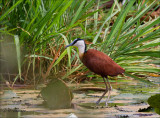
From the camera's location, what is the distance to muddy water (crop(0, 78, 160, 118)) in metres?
2.25

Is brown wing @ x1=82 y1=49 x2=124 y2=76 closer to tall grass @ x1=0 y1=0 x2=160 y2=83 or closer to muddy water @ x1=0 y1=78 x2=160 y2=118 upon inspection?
muddy water @ x1=0 y1=78 x2=160 y2=118

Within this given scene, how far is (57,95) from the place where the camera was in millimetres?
2562

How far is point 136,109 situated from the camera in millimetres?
2426

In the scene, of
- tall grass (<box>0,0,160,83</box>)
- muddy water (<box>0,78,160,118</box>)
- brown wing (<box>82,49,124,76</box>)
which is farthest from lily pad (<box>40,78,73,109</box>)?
tall grass (<box>0,0,160,83</box>)

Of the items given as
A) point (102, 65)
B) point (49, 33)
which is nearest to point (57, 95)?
point (102, 65)

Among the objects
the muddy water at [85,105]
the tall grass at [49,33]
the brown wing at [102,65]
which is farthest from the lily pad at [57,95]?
the tall grass at [49,33]

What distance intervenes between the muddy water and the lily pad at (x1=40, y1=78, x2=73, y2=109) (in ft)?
0.19

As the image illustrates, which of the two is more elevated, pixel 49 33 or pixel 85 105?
pixel 49 33

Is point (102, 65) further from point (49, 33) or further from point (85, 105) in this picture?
point (49, 33)

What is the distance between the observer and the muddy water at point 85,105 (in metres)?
2.25

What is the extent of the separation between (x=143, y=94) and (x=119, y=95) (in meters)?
0.23

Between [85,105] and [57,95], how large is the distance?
0.76ft

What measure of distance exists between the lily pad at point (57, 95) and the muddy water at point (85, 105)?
0.19 ft

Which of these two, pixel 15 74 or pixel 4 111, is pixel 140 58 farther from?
pixel 4 111
